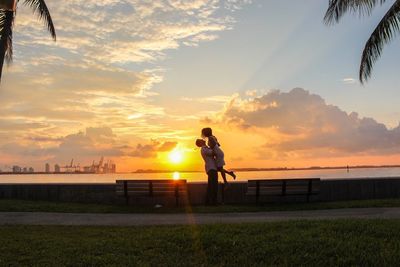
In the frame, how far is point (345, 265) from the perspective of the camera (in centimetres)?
739

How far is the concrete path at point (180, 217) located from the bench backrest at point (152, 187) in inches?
94.0

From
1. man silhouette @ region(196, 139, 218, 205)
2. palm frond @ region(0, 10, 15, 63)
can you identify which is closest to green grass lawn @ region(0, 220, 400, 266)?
man silhouette @ region(196, 139, 218, 205)

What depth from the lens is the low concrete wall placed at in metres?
16.9

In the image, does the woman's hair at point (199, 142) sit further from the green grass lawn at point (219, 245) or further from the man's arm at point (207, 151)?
the green grass lawn at point (219, 245)

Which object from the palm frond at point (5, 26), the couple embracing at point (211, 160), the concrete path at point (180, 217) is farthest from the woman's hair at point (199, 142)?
the palm frond at point (5, 26)

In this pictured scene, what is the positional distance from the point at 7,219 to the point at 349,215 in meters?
8.06

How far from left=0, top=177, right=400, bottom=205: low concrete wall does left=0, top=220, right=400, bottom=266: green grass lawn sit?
257 inches

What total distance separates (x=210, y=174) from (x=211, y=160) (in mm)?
407

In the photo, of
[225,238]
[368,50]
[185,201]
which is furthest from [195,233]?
[368,50]

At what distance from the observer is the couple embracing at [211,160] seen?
614 inches

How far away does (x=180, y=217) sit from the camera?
13.1m

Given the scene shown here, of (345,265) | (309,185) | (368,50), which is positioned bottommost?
(345,265)

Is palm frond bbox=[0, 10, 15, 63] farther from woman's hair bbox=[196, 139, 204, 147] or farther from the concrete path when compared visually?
woman's hair bbox=[196, 139, 204, 147]

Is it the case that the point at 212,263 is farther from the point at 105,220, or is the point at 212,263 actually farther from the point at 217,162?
the point at 217,162
